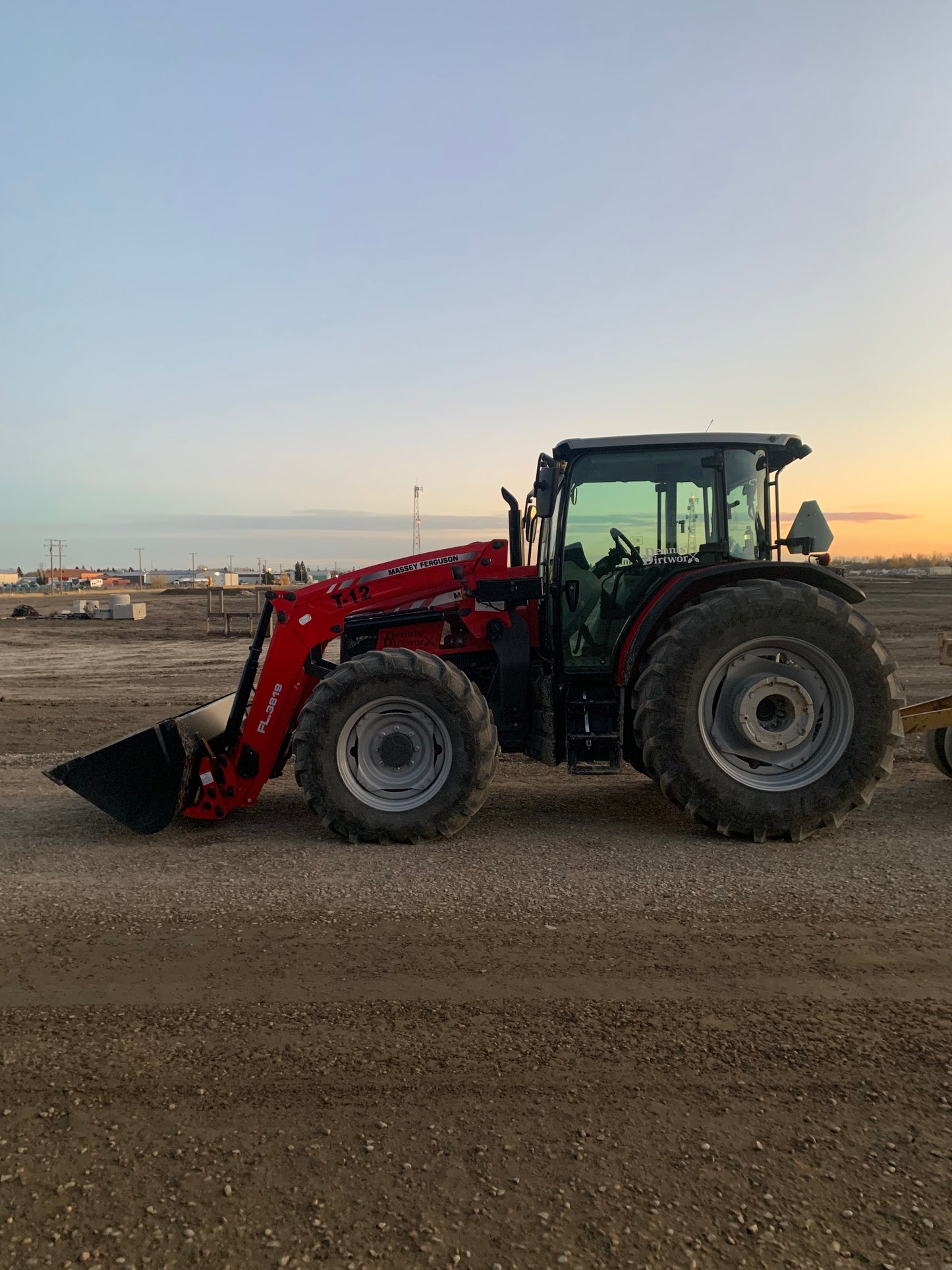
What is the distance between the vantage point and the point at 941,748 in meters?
6.93

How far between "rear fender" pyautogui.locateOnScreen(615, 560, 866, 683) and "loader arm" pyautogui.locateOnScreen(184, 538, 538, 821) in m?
0.80

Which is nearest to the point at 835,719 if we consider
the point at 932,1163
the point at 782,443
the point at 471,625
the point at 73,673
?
the point at 782,443

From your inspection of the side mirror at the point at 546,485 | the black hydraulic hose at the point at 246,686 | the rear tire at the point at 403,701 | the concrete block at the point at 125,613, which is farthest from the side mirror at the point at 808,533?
the concrete block at the point at 125,613

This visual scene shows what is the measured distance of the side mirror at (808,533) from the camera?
6.20 metres

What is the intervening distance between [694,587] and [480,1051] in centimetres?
363

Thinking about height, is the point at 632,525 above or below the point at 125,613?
above

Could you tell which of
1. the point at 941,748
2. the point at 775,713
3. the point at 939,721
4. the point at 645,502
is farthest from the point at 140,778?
the point at 941,748

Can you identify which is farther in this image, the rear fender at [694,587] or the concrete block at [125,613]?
the concrete block at [125,613]

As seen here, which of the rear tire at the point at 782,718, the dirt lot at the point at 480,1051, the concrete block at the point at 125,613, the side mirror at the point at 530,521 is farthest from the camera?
the concrete block at the point at 125,613

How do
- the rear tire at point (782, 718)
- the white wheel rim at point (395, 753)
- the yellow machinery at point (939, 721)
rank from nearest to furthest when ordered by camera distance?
the rear tire at point (782, 718)
the white wheel rim at point (395, 753)
the yellow machinery at point (939, 721)

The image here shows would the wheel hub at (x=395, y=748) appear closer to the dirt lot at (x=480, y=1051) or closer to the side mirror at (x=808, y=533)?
the dirt lot at (x=480, y=1051)

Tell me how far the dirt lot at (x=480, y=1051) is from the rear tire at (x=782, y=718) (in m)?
0.27

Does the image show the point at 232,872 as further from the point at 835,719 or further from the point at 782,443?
the point at 782,443

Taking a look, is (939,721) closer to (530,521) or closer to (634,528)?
(634,528)
